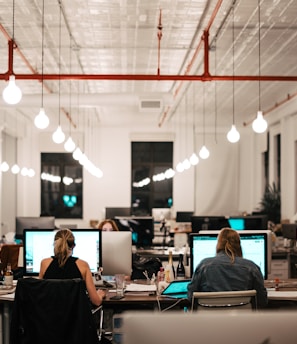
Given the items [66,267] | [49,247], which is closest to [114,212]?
[49,247]

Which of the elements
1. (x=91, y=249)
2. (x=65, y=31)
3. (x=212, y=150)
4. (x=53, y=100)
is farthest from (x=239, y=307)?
(x=212, y=150)

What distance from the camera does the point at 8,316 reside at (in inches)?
186

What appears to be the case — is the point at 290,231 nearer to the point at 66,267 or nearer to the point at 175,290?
the point at 175,290

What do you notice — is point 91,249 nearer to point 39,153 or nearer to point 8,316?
point 8,316

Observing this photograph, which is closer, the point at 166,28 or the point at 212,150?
the point at 166,28

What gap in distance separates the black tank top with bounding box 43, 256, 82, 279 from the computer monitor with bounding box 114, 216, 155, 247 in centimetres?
358

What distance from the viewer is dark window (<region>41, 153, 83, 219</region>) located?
17.7 meters

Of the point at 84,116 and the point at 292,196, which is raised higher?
the point at 84,116

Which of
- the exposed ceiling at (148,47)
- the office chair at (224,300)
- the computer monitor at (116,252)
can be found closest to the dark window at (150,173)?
the exposed ceiling at (148,47)

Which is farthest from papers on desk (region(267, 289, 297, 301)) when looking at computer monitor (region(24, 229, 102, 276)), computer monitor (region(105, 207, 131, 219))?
computer monitor (region(105, 207, 131, 219))

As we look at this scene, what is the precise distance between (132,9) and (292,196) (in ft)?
24.0

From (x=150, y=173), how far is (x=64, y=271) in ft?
45.1

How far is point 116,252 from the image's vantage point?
540 cm

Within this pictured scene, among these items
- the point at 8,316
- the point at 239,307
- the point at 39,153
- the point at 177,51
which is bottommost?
the point at 8,316
